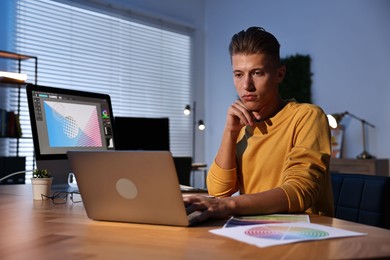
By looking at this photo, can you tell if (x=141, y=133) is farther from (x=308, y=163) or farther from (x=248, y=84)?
(x=308, y=163)

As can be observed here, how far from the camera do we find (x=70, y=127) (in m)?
1.96

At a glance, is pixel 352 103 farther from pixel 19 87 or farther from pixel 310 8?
pixel 19 87

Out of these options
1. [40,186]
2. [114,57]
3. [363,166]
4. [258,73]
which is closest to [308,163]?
[258,73]

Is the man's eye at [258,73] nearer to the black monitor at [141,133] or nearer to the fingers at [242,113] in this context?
the fingers at [242,113]

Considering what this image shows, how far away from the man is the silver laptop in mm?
341

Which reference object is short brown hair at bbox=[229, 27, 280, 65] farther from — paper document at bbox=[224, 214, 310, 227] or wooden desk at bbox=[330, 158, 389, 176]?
wooden desk at bbox=[330, 158, 389, 176]

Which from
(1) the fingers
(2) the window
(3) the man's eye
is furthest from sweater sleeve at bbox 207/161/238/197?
(2) the window

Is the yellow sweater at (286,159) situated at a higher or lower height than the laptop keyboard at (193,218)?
higher

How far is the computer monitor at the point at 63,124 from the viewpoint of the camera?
1.84 m

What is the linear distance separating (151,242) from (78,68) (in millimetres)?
4541

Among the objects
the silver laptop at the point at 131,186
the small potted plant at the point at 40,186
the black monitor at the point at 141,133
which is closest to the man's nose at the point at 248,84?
the silver laptop at the point at 131,186

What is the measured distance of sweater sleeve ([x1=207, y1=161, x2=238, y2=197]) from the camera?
152cm

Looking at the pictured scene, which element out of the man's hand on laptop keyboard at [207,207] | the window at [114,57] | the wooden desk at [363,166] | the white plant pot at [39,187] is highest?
the window at [114,57]

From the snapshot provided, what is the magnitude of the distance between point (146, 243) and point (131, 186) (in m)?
0.20
